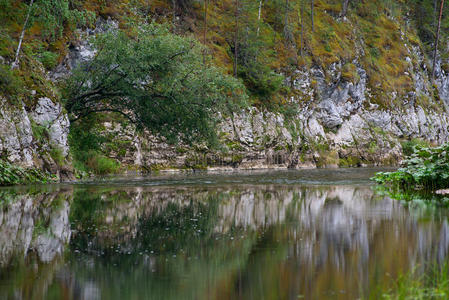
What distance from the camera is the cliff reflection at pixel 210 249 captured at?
4.41 metres

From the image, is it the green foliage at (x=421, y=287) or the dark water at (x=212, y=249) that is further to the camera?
the dark water at (x=212, y=249)

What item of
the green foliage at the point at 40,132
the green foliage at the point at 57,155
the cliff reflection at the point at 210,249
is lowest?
the cliff reflection at the point at 210,249

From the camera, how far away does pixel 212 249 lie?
618cm

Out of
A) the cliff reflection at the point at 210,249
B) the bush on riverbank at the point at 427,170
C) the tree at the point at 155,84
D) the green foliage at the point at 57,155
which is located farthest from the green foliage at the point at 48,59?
the bush on riverbank at the point at 427,170

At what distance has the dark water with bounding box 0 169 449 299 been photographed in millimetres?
4387

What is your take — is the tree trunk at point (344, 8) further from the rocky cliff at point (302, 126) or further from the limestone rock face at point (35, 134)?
the limestone rock face at point (35, 134)

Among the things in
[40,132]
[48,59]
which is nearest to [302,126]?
[48,59]

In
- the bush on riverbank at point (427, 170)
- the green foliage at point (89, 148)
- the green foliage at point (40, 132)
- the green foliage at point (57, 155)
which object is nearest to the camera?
the bush on riverbank at point (427, 170)

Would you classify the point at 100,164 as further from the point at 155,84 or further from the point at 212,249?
the point at 212,249

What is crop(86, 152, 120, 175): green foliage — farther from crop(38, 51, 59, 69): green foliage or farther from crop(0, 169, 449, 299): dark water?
crop(0, 169, 449, 299): dark water

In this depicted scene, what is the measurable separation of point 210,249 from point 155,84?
17.7 meters

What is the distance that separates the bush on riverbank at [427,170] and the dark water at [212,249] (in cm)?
336

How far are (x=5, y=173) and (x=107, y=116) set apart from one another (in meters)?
11.9

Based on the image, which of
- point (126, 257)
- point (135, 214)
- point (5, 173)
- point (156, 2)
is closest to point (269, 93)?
point (156, 2)
